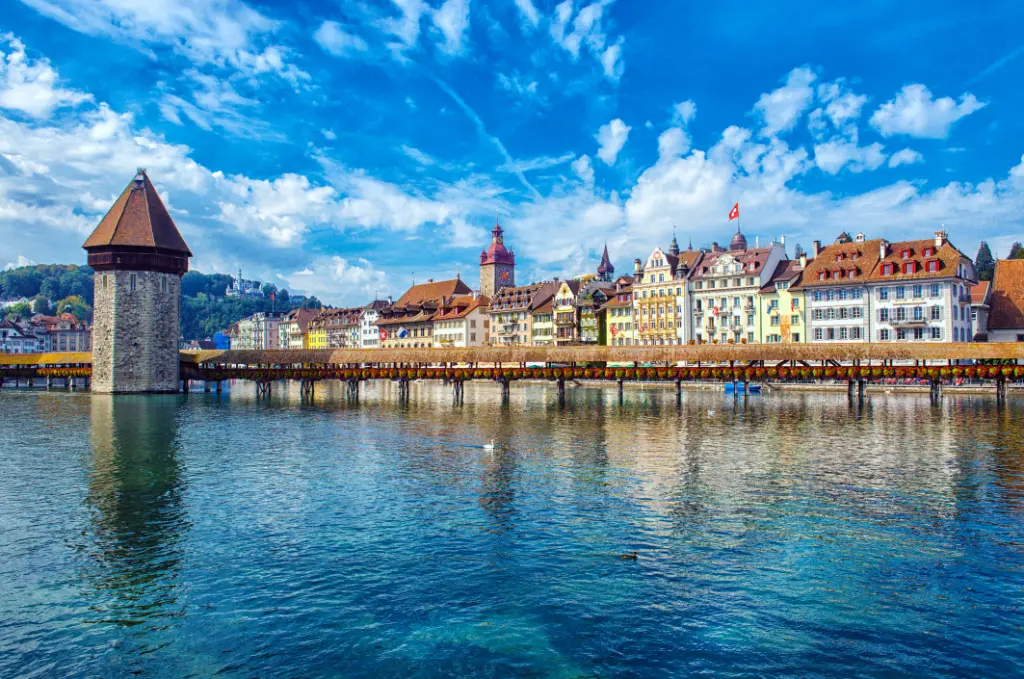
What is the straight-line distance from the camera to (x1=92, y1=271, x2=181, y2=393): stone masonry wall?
2798 inches

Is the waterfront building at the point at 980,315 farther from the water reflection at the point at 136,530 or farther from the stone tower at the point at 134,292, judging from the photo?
the stone tower at the point at 134,292

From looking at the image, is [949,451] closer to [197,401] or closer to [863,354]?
[863,354]

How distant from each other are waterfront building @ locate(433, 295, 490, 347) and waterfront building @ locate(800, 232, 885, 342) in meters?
55.3

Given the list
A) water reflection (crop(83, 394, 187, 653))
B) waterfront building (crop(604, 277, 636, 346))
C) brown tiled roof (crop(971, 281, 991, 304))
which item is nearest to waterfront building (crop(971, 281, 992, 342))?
brown tiled roof (crop(971, 281, 991, 304))

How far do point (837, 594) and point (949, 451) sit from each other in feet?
67.3

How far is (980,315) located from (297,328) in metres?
143

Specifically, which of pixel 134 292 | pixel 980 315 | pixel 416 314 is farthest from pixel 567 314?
pixel 134 292

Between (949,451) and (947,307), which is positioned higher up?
(947,307)

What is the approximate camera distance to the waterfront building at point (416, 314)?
420ft

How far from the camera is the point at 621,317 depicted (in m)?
100

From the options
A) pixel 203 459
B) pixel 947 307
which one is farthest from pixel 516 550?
pixel 947 307

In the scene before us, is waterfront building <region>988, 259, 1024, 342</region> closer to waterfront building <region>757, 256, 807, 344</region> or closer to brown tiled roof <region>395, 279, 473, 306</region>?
waterfront building <region>757, 256, 807, 344</region>

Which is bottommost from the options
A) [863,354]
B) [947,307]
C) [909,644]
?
[909,644]

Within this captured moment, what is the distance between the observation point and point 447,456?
99.3 feet
